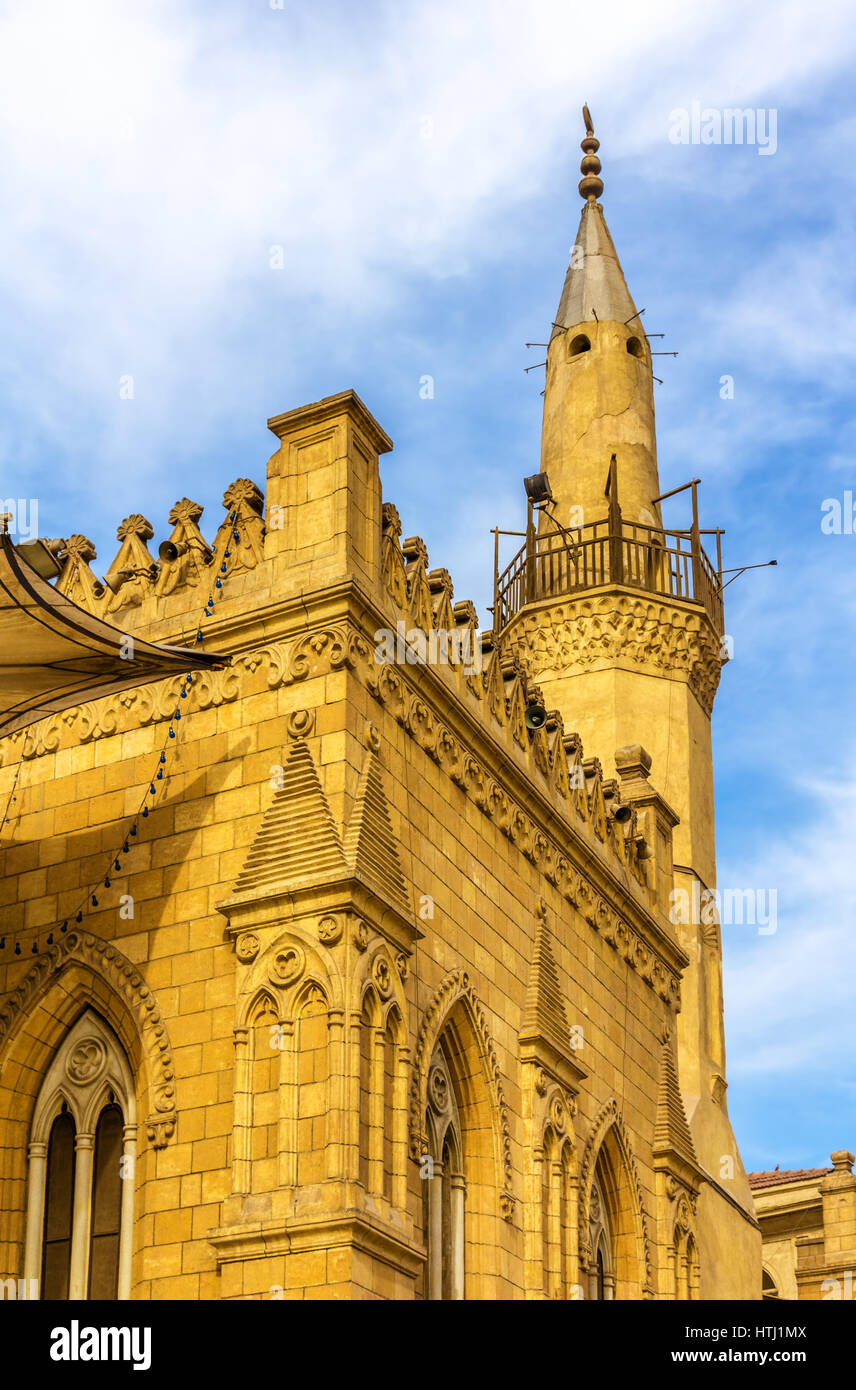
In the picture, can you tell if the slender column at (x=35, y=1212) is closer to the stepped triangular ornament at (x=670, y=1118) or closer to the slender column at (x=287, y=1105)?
the slender column at (x=287, y=1105)

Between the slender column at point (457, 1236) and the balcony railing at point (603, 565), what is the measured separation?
15475mm

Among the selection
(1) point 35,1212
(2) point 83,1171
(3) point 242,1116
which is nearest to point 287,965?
(3) point 242,1116

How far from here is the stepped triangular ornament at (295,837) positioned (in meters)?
14.5

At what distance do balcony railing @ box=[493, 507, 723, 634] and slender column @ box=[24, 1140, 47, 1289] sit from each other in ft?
55.5

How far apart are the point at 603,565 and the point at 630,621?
1303 mm

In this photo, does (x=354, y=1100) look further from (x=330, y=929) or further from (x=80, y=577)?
(x=80, y=577)

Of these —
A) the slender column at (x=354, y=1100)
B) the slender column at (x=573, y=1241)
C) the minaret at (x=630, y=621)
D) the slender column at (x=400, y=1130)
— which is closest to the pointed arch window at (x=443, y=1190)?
the slender column at (x=400, y=1130)

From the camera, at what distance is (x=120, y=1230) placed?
15.0m

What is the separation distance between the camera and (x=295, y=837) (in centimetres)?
1480

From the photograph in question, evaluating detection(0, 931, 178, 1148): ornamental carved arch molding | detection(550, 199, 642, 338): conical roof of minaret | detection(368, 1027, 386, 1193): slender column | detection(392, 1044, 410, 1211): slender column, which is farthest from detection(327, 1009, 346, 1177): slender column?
detection(550, 199, 642, 338): conical roof of minaret

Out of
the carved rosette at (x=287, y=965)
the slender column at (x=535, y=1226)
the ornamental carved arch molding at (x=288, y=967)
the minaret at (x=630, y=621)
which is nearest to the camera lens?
the ornamental carved arch molding at (x=288, y=967)

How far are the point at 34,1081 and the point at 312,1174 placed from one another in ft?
9.72

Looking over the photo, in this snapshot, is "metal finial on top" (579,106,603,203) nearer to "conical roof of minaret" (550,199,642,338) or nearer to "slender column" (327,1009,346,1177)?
"conical roof of minaret" (550,199,642,338)
